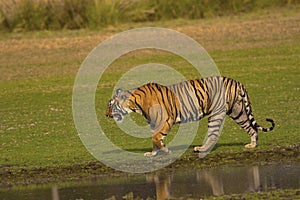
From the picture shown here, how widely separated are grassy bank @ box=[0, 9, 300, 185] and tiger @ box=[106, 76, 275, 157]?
1.18 ft

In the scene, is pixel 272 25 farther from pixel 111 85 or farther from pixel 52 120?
pixel 52 120

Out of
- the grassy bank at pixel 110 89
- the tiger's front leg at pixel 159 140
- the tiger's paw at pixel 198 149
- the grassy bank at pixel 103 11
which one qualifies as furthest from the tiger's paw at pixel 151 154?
the grassy bank at pixel 103 11

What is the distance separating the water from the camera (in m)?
12.4

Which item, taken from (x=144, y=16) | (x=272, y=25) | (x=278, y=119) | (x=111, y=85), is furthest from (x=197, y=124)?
(x=144, y=16)

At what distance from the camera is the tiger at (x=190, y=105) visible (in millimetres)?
14914

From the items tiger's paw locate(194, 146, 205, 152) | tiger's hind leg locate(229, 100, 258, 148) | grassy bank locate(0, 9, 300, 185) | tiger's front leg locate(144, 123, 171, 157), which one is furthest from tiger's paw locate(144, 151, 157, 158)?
tiger's hind leg locate(229, 100, 258, 148)

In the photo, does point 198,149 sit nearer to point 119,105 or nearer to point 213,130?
point 213,130

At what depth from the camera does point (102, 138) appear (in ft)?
55.2

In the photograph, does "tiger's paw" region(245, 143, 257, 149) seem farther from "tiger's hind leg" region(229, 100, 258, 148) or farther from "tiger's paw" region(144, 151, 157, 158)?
"tiger's paw" region(144, 151, 157, 158)

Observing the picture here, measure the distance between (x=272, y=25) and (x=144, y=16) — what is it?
3813mm

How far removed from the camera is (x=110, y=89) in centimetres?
2161

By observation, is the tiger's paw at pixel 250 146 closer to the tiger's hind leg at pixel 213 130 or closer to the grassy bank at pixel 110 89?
the grassy bank at pixel 110 89

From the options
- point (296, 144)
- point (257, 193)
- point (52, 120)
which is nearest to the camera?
point (257, 193)

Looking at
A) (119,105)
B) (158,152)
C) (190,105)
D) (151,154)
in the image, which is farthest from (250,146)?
(119,105)
